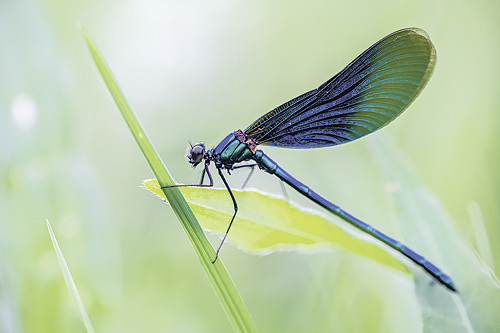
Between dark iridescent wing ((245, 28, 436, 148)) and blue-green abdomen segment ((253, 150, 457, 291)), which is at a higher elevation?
dark iridescent wing ((245, 28, 436, 148))

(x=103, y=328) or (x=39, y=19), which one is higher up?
(x=39, y=19)

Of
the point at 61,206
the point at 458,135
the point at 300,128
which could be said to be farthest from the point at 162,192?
the point at 458,135

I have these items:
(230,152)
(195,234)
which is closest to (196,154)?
(230,152)

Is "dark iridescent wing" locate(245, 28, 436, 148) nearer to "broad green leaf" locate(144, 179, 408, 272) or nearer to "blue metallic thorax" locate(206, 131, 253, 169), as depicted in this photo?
"blue metallic thorax" locate(206, 131, 253, 169)

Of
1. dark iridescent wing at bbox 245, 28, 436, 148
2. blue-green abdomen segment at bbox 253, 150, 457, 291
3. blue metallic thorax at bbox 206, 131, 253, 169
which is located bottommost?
blue-green abdomen segment at bbox 253, 150, 457, 291

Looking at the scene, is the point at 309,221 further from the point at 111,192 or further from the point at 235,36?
the point at 235,36

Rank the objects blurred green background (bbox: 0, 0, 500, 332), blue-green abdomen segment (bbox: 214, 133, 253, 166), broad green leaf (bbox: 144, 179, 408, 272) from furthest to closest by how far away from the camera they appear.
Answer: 1. blue-green abdomen segment (bbox: 214, 133, 253, 166)
2. blurred green background (bbox: 0, 0, 500, 332)
3. broad green leaf (bbox: 144, 179, 408, 272)

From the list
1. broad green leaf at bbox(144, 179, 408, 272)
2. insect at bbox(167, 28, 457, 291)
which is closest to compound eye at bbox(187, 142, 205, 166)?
insect at bbox(167, 28, 457, 291)
